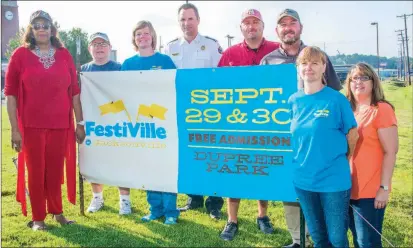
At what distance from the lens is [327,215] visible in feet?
9.29

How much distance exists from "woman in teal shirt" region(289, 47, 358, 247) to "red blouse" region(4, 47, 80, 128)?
8.55ft

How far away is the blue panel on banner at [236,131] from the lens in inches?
142

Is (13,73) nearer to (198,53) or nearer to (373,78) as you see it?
(198,53)

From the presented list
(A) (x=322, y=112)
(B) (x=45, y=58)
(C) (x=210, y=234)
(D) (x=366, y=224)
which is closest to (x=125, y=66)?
(B) (x=45, y=58)

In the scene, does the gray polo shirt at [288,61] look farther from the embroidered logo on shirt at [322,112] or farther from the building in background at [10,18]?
the building in background at [10,18]

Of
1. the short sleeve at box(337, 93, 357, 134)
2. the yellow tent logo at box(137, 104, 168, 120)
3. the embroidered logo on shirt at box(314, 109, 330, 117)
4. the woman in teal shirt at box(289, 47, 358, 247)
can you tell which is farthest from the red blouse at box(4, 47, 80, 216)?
the short sleeve at box(337, 93, 357, 134)

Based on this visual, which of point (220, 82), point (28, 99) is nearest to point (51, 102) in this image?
point (28, 99)

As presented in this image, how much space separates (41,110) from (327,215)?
301 cm

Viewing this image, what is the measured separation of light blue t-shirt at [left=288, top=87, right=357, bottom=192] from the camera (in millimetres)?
2744

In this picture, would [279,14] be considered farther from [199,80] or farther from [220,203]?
[220,203]

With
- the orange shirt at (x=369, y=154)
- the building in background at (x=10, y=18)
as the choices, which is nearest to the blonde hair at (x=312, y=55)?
the orange shirt at (x=369, y=154)

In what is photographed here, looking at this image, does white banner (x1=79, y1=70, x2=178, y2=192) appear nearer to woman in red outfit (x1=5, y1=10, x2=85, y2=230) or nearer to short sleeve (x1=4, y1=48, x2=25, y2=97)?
woman in red outfit (x1=5, y1=10, x2=85, y2=230)

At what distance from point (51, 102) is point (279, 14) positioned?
8.13 feet

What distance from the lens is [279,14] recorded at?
149 inches
